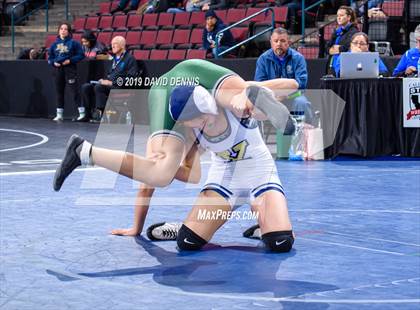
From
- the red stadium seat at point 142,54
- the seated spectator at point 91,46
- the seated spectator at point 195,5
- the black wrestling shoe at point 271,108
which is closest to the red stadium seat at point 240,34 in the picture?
the seated spectator at point 195,5

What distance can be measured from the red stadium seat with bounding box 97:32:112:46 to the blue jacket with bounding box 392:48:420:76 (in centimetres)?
853

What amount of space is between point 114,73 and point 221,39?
1.88 meters

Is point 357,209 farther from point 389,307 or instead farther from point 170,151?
point 389,307

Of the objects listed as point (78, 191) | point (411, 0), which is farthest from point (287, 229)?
point (411, 0)

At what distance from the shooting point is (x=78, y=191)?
8.95 meters

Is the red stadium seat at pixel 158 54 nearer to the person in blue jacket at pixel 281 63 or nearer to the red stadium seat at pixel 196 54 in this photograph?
the red stadium seat at pixel 196 54

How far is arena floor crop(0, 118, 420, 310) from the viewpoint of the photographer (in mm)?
4953

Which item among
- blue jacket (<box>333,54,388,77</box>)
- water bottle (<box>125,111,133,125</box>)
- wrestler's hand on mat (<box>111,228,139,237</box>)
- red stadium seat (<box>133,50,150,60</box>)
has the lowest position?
water bottle (<box>125,111,133,125</box>)

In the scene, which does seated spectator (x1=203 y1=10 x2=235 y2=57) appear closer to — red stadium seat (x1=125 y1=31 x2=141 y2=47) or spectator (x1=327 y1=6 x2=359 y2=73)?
red stadium seat (x1=125 y1=31 x2=141 y2=47)

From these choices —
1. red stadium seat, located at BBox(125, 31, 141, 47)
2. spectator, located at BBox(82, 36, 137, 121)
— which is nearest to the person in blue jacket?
spectator, located at BBox(82, 36, 137, 121)

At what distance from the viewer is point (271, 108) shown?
5.19 meters

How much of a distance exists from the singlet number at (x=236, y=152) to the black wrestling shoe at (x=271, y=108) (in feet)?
3.29

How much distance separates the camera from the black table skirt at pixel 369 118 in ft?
37.5

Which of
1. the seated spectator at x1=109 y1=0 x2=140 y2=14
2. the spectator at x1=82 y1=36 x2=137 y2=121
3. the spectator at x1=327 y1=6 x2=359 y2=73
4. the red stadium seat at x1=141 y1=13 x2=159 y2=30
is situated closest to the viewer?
the spectator at x1=327 y1=6 x2=359 y2=73
